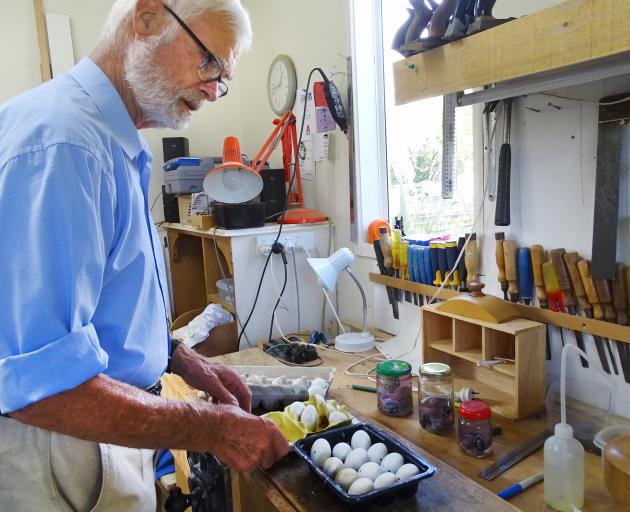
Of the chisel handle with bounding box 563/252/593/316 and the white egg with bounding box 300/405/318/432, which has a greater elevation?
the chisel handle with bounding box 563/252/593/316

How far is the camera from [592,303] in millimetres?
1217

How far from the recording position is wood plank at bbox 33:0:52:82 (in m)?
2.71

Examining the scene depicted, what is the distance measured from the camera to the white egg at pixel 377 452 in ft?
3.18

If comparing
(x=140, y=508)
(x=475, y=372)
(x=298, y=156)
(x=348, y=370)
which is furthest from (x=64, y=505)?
(x=298, y=156)

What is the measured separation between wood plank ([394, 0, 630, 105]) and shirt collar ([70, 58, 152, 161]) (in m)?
0.70

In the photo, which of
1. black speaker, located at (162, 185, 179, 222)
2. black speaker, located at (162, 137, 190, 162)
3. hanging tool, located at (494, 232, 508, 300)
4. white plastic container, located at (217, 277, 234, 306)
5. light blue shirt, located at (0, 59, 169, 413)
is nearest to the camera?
light blue shirt, located at (0, 59, 169, 413)

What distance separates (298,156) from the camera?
2.43 meters

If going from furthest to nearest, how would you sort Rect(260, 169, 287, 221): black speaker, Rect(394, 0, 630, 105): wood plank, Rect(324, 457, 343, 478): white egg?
Rect(260, 169, 287, 221): black speaker, Rect(324, 457, 343, 478): white egg, Rect(394, 0, 630, 105): wood plank

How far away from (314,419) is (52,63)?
258 centimetres

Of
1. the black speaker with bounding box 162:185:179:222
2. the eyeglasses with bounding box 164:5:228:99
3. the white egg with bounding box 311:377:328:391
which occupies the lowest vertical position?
the white egg with bounding box 311:377:328:391

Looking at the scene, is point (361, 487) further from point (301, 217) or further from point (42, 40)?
point (42, 40)

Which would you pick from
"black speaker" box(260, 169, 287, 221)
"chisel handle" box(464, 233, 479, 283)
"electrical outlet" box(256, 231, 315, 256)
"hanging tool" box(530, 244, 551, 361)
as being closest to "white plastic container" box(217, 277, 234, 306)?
"electrical outlet" box(256, 231, 315, 256)

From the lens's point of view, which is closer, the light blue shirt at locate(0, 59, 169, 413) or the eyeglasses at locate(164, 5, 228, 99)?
the light blue shirt at locate(0, 59, 169, 413)

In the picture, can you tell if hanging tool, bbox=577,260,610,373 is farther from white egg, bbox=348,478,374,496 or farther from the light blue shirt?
the light blue shirt
